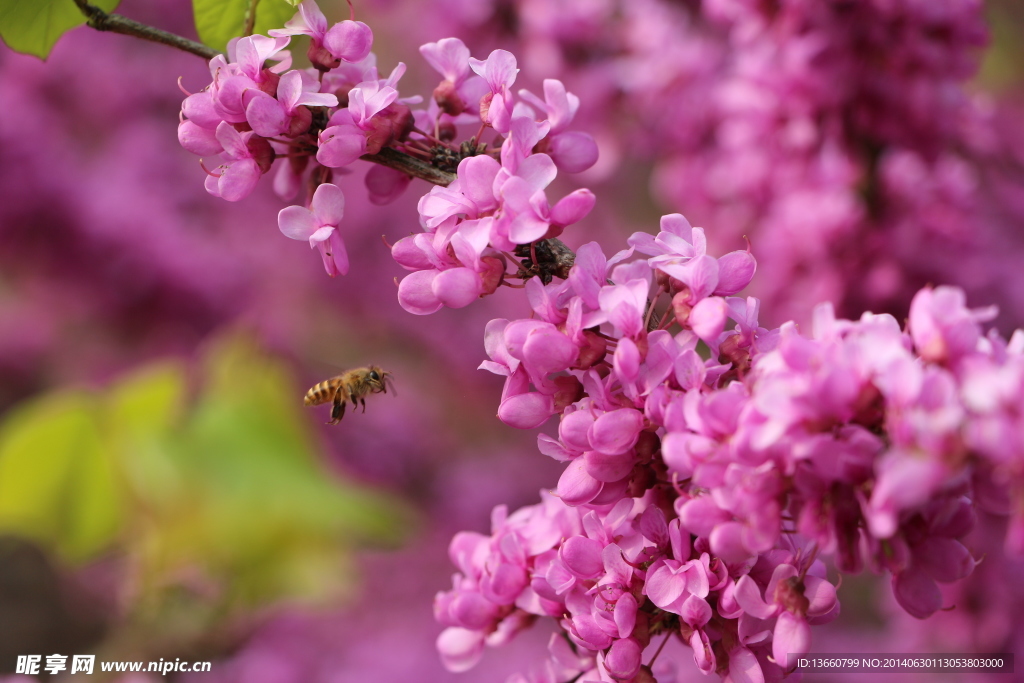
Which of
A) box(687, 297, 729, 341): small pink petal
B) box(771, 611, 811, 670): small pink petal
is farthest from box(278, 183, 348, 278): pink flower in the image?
box(771, 611, 811, 670): small pink petal

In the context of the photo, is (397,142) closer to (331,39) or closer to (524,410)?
(331,39)

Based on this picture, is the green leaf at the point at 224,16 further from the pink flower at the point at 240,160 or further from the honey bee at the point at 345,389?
the honey bee at the point at 345,389

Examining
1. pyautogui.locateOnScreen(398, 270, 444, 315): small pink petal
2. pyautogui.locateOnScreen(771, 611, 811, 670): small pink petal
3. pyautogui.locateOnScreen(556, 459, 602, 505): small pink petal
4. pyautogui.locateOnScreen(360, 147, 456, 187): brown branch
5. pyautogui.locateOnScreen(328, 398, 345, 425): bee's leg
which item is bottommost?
pyautogui.locateOnScreen(328, 398, 345, 425): bee's leg

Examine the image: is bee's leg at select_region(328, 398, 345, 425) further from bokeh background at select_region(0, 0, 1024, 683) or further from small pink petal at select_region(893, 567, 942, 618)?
small pink petal at select_region(893, 567, 942, 618)

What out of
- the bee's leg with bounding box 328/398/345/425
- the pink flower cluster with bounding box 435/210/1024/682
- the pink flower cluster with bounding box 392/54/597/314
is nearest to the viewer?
the pink flower cluster with bounding box 435/210/1024/682

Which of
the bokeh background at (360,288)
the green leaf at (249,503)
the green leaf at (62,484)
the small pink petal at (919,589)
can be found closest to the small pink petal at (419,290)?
the small pink petal at (919,589)

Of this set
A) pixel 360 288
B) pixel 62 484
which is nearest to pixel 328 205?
pixel 62 484
